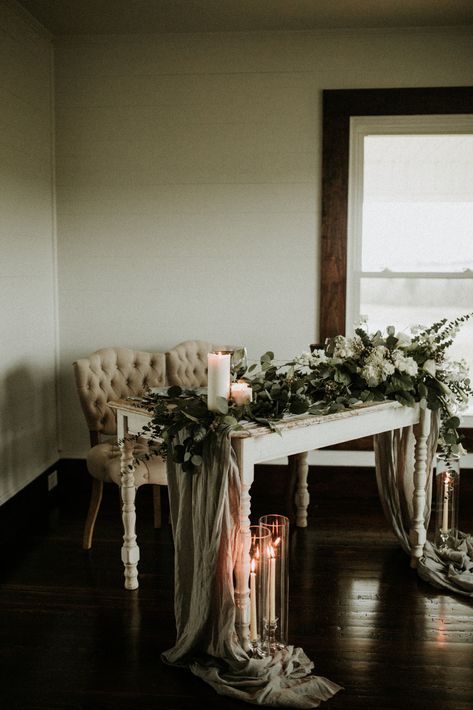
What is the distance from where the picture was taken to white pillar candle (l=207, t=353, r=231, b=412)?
2.58 metres

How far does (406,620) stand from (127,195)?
3084mm

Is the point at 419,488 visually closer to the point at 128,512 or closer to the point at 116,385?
the point at 128,512

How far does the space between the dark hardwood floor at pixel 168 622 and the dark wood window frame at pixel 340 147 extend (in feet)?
4.55

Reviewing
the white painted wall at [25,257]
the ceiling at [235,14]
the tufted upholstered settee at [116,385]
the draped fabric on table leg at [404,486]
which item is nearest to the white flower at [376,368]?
the draped fabric on table leg at [404,486]

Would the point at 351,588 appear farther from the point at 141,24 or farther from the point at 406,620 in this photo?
the point at 141,24

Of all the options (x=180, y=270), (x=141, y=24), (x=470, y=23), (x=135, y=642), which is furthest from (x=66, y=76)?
(x=135, y=642)

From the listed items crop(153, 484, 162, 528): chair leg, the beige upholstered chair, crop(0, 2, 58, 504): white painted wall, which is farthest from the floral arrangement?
crop(0, 2, 58, 504): white painted wall

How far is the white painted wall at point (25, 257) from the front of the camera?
3.94 metres

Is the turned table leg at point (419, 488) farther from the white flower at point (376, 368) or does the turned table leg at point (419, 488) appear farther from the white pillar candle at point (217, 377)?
the white pillar candle at point (217, 377)

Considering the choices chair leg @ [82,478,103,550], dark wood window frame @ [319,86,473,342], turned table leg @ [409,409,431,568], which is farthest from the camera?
dark wood window frame @ [319,86,473,342]

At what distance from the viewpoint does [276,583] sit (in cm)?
262

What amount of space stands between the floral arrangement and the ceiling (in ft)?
6.64

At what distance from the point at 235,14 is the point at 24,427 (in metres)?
2.77

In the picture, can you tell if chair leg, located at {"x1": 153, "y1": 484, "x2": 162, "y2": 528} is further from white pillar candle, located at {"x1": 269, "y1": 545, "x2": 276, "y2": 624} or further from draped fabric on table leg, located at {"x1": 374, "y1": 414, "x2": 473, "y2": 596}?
white pillar candle, located at {"x1": 269, "y1": 545, "x2": 276, "y2": 624}
